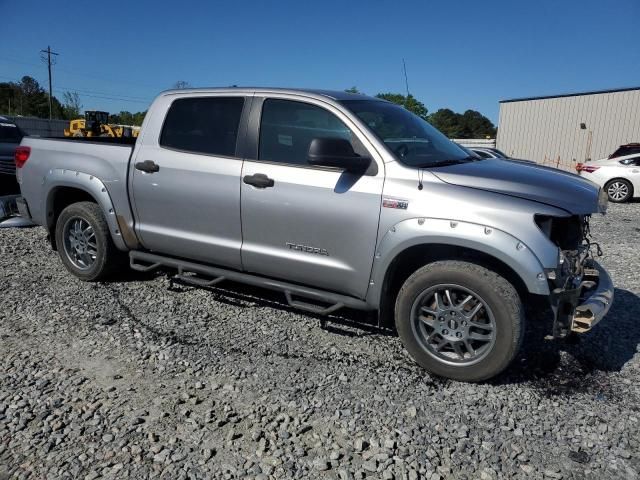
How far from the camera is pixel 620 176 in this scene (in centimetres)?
1420

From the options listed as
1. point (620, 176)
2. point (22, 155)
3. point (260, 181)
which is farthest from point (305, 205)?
point (620, 176)

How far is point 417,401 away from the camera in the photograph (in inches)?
129

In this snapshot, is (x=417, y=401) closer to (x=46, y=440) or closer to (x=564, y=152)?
(x=46, y=440)

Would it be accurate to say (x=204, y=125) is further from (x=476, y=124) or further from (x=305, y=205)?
(x=476, y=124)

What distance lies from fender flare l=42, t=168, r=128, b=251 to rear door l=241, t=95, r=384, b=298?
5.15ft

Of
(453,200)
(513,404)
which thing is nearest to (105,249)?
(453,200)

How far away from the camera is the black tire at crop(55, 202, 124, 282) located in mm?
5124

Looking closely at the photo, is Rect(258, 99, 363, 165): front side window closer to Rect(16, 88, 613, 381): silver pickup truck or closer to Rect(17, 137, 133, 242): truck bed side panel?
Rect(16, 88, 613, 381): silver pickup truck

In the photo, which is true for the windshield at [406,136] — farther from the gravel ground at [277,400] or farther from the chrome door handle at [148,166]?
the chrome door handle at [148,166]

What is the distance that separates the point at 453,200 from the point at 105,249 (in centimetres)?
351

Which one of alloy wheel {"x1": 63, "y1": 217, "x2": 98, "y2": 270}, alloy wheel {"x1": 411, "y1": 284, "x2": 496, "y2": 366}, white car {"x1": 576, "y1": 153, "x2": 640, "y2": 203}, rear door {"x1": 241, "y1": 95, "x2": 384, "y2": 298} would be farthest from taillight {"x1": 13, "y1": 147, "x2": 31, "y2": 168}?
white car {"x1": 576, "y1": 153, "x2": 640, "y2": 203}

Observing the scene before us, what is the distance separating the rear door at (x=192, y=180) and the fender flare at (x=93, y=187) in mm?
313

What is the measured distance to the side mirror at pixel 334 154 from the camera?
11.6ft

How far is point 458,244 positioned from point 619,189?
13266 millimetres
